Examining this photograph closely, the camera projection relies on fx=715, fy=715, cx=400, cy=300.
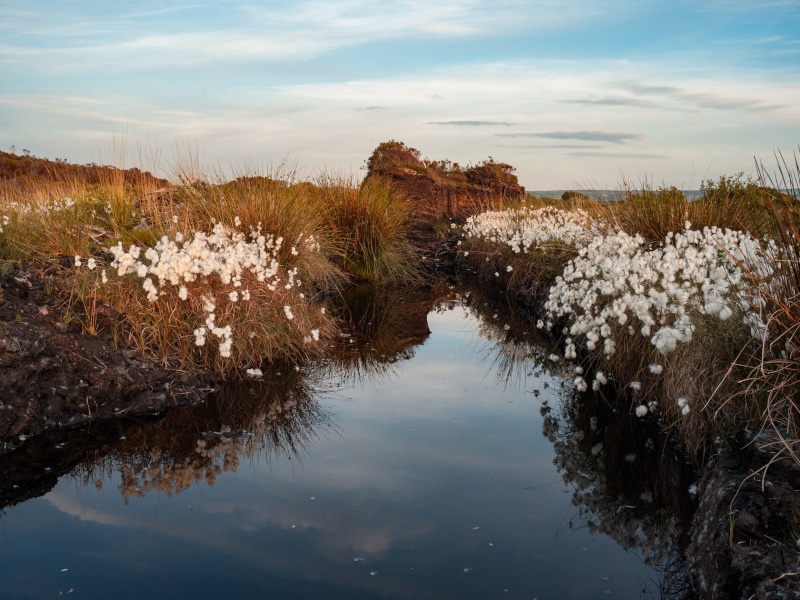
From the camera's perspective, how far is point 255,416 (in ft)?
21.7

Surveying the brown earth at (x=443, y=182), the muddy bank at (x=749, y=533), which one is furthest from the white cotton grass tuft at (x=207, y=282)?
the brown earth at (x=443, y=182)

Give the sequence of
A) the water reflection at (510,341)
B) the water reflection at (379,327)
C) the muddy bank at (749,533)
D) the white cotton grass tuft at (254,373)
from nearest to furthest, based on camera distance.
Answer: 1. the muddy bank at (749,533)
2. the white cotton grass tuft at (254,373)
3. the water reflection at (510,341)
4. the water reflection at (379,327)

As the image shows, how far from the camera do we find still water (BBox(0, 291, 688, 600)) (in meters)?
4.00

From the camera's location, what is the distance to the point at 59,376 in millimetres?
6348

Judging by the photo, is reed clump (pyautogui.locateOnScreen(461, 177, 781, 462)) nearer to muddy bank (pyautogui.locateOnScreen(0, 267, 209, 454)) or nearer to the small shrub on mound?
the small shrub on mound

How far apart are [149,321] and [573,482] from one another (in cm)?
449

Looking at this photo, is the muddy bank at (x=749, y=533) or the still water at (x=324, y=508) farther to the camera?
the still water at (x=324, y=508)

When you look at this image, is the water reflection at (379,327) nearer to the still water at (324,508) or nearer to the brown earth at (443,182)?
the still water at (324,508)

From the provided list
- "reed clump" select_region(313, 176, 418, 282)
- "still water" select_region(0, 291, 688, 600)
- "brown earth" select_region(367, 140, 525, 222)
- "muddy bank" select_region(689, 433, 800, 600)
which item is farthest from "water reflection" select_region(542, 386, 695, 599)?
"brown earth" select_region(367, 140, 525, 222)

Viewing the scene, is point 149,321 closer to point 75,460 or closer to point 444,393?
point 75,460

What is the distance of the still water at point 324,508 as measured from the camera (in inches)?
157

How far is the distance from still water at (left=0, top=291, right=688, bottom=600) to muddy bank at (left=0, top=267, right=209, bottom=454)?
0.34 meters

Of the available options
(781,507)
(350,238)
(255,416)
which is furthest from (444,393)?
(350,238)

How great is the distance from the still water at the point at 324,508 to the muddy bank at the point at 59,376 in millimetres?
335
